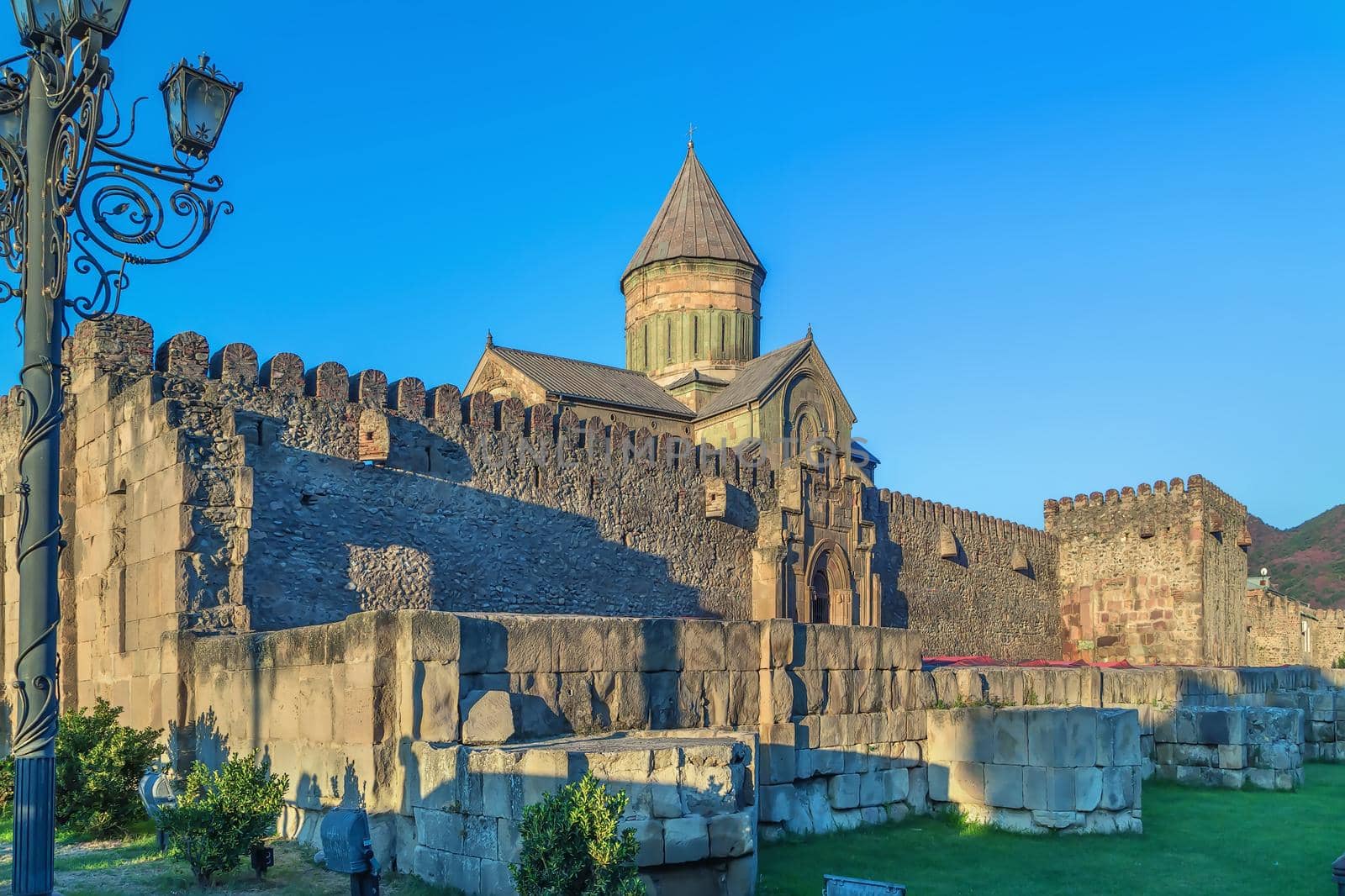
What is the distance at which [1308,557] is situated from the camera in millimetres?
69750

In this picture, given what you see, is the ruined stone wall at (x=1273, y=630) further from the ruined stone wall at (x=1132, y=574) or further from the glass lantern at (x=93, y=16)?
the glass lantern at (x=93, y=16)

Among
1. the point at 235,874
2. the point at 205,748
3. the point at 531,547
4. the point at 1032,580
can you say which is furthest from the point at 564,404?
the point at 235,874

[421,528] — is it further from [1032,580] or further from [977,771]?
[1032,580]

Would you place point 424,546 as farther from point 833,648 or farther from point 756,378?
point 756,378

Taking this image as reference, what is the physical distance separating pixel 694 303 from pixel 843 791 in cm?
2476


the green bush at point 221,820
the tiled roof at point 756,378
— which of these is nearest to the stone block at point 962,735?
the green bush at point 221,820

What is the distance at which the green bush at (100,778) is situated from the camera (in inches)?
348

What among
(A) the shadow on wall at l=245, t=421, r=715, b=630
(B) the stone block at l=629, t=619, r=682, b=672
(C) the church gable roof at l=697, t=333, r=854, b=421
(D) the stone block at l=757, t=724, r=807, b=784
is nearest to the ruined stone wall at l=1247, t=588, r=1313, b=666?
(C) the church gable roof at l=697, t=333, r=854, b=421

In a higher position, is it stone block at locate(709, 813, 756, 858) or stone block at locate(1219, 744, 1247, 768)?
stone block at locate(709, 813, 756, 858)

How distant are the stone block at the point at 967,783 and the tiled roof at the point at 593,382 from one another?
17.6m

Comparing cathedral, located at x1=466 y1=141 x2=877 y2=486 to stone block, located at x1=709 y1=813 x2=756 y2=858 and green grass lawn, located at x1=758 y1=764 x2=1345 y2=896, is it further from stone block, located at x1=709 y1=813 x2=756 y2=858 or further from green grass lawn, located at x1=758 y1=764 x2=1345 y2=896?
stone block, located at x1=709 y1=813 x2=756 y2=858

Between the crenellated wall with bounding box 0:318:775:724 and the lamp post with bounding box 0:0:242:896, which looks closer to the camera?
the lamp post with bounding box 0:0:242:896

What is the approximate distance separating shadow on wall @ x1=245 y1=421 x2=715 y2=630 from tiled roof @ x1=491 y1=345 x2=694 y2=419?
9.11m

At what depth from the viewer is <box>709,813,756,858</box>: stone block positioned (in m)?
6.44
